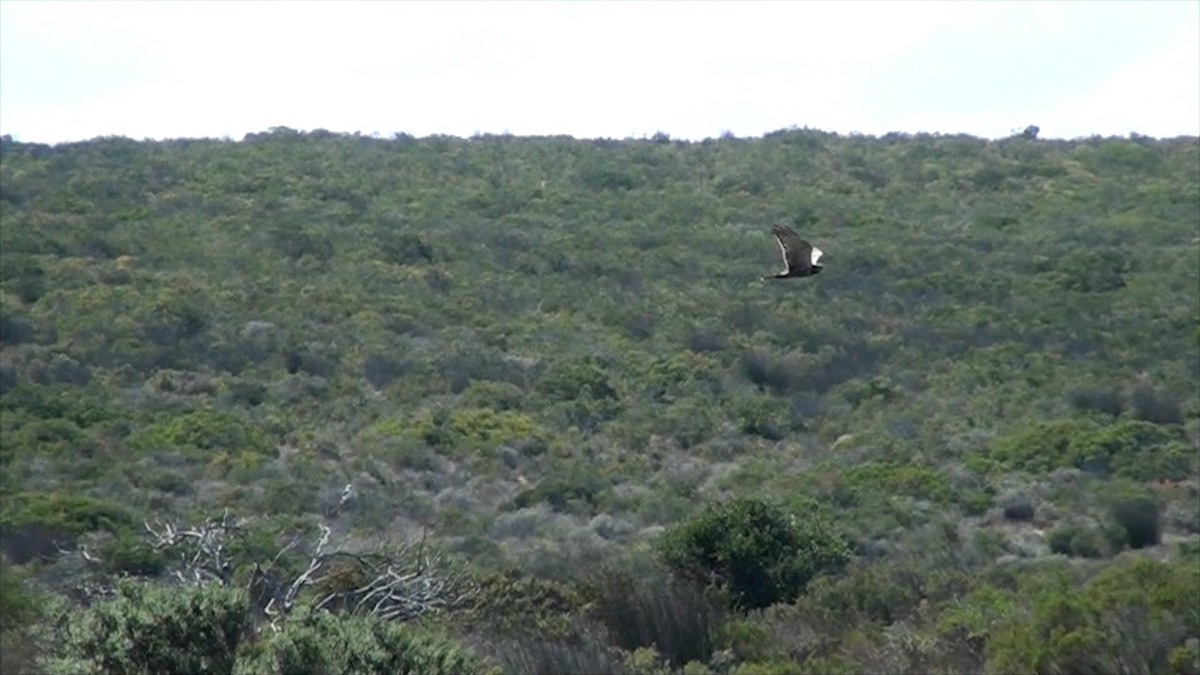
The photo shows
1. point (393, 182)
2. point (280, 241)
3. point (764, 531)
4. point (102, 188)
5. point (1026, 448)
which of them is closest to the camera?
point (764, 531)

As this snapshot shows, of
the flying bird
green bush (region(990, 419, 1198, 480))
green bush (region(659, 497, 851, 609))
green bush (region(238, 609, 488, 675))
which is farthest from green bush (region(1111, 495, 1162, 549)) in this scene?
the flying bird

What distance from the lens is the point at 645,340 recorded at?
3984cm

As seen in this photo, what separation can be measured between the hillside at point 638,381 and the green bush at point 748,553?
0.64 ft

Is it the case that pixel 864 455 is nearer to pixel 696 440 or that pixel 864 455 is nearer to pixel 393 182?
pixel 696 440

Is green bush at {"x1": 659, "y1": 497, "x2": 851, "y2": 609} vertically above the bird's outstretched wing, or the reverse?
the bird's outstretched wing

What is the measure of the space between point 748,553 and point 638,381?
11904mm

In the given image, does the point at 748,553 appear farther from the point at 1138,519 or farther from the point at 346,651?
the point at 346,651

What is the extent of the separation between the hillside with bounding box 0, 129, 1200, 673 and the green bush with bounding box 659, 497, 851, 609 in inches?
7.6

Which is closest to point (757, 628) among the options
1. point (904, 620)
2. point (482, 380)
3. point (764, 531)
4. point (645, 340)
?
point (904, 620)

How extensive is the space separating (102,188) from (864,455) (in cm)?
1953

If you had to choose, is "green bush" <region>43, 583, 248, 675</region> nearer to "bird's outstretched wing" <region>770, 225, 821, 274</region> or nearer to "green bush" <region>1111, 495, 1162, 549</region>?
"bird's outstretched wing" <region>770, 225, 821, 274</region>

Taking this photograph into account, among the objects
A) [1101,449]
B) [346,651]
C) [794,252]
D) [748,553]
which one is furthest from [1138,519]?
[794,252]

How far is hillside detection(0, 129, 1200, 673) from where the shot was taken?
953 inches

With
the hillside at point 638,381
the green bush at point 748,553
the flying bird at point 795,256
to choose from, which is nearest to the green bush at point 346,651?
the flying bird at point 795,256
